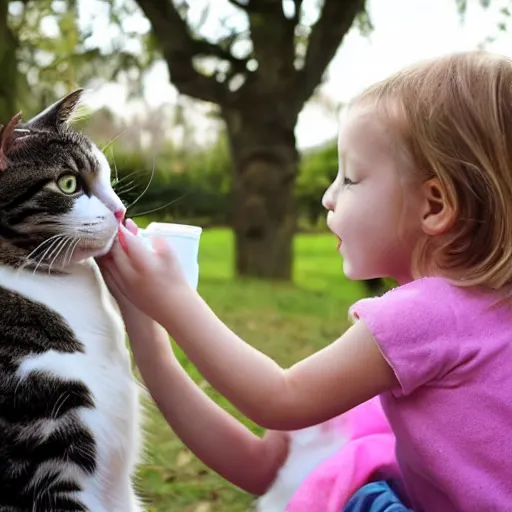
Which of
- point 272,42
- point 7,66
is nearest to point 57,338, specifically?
point 7,66

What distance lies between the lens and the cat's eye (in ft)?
2.47

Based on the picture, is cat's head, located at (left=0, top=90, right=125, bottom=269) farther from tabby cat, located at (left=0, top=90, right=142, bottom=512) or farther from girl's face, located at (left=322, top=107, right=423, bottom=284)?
girl's face, located at (left=322, top=107, right=423, bottom=284)

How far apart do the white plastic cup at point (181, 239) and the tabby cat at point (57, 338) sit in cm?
5

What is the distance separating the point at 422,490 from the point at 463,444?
0.35 feet

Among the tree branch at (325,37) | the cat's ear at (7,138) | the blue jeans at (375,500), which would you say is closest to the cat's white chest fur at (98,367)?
the cat's ear at (7,138)

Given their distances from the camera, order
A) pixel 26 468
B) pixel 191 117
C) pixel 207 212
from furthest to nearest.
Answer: pixel 207 212 < pixel 191 117 < pixel 26 468

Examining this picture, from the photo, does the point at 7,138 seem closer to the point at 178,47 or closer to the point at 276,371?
the point at 276,371

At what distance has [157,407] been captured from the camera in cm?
91

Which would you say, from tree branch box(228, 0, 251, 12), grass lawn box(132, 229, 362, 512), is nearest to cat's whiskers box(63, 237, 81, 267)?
grass lawn box(132, 229, 362, 512)

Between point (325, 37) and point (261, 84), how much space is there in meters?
0.35

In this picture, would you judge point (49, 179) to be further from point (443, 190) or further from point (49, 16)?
point (49, 16)

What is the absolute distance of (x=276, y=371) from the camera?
0.75m

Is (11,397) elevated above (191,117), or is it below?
above

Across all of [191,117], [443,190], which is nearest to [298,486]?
[443,190]
